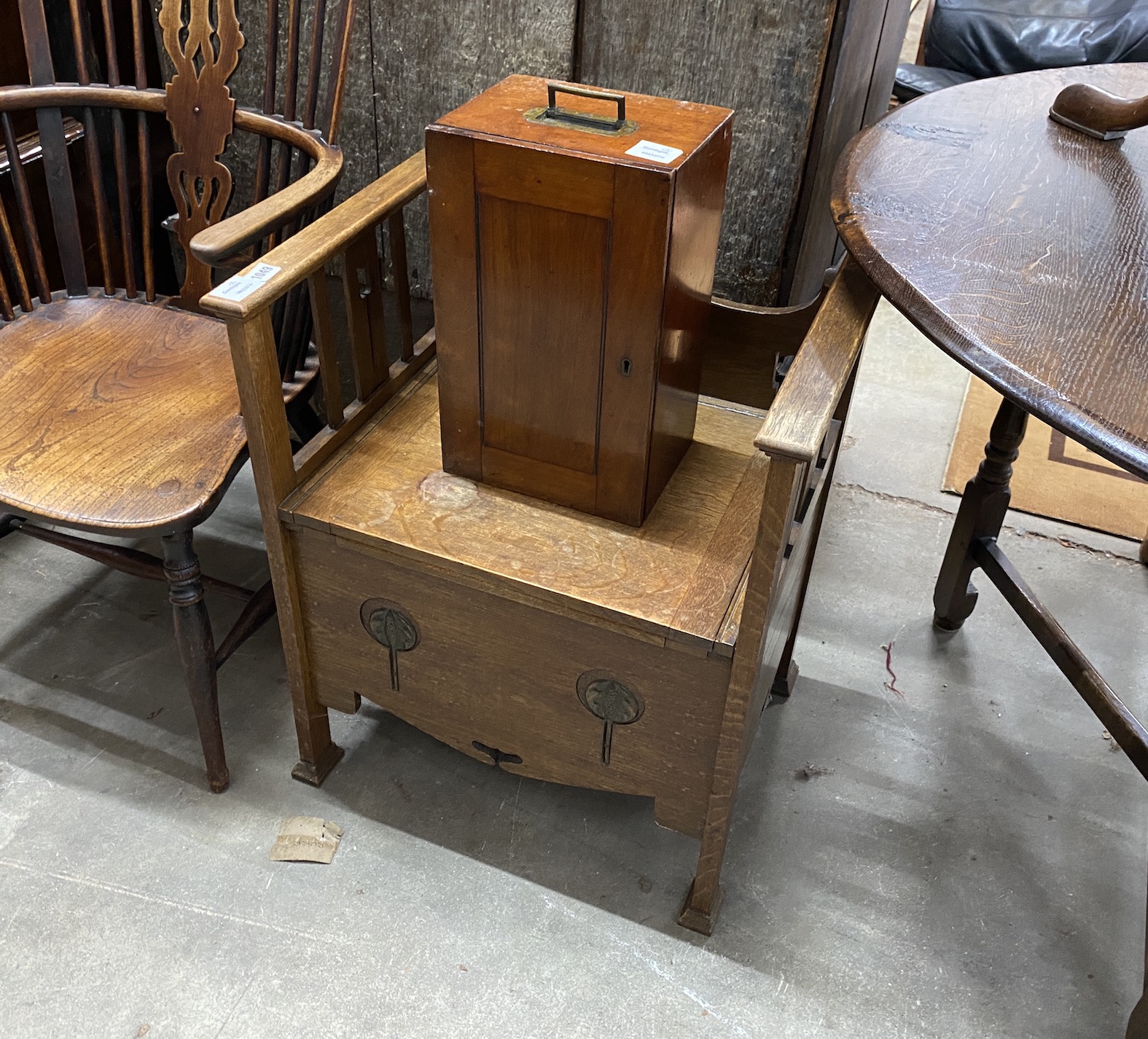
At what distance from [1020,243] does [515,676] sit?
31.0 inches

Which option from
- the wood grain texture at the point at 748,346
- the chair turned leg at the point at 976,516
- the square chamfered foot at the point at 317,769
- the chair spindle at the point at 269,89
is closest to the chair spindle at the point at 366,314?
the chair spindle at the point at 269,89

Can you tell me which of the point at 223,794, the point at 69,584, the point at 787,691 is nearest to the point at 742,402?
the point at 787,691

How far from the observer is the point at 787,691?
1.80m

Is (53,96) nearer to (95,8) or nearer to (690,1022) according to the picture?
(95,8)

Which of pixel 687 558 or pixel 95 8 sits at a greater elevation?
pixel 95 8

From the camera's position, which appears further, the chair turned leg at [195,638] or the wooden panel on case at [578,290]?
the chair turned leg at [195,638]

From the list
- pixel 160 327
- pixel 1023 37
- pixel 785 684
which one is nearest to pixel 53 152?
pixel 160 327

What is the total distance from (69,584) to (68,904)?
70 centimetres

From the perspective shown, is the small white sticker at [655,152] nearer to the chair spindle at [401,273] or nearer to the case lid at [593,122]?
the case lid at [593,122]

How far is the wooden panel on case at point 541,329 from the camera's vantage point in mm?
1099

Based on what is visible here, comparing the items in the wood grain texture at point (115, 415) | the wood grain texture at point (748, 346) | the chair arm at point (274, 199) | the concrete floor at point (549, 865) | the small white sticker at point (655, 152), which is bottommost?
the concrete floor at point (549, 865)

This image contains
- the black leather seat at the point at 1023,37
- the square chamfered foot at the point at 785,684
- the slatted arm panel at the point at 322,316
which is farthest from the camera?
the black leather seat at the point at 1023,37

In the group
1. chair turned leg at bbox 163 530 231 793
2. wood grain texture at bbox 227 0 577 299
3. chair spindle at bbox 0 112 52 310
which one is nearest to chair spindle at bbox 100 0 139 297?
chair spindle at bbox 0 112 52 310

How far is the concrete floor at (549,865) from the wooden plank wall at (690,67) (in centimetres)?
80
